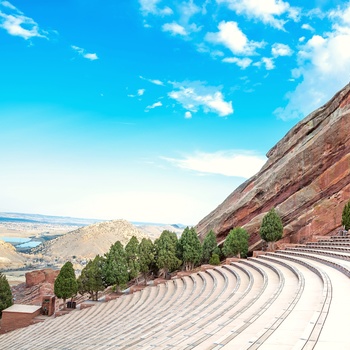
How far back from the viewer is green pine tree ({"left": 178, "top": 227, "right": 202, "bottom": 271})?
40.3m

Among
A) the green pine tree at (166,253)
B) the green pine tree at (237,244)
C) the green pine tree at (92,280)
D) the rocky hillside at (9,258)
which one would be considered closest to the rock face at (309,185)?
the green pine tree at (237,244)

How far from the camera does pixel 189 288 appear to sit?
25.4 m

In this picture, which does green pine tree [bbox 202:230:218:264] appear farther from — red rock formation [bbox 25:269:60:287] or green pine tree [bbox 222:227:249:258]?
red rock formation [bbox 25:269:60:287]

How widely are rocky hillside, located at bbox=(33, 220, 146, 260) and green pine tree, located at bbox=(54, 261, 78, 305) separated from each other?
104 metres

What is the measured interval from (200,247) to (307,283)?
2795 cm

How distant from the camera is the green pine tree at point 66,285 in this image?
35.5 metres

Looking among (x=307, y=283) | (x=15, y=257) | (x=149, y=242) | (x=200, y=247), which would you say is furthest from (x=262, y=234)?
(x=15, y=257)

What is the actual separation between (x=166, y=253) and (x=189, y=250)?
2.80 metres

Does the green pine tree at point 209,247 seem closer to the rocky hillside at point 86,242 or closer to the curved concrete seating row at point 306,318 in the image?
the curved concrete seating row at point 306,318

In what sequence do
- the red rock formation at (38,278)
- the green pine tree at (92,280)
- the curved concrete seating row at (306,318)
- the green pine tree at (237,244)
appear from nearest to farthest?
the curved concrete seating row at (306,318) < the green pine tree at (92,280) < the green pine tree at (237,244) < the red rock formation at (38,278)

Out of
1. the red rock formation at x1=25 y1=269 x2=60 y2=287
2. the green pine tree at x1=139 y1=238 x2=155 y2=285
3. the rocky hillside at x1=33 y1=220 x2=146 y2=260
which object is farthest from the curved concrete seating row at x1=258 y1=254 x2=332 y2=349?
the rocky hillside at x1=33 y1=220 x2=146 y2=260

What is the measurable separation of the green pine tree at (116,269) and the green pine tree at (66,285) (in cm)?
328

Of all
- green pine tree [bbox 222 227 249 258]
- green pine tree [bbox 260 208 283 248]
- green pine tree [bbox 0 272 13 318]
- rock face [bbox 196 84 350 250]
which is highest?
rock face [bbox 196 84 350 250]

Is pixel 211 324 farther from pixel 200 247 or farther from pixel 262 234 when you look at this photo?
pixel 200 247
